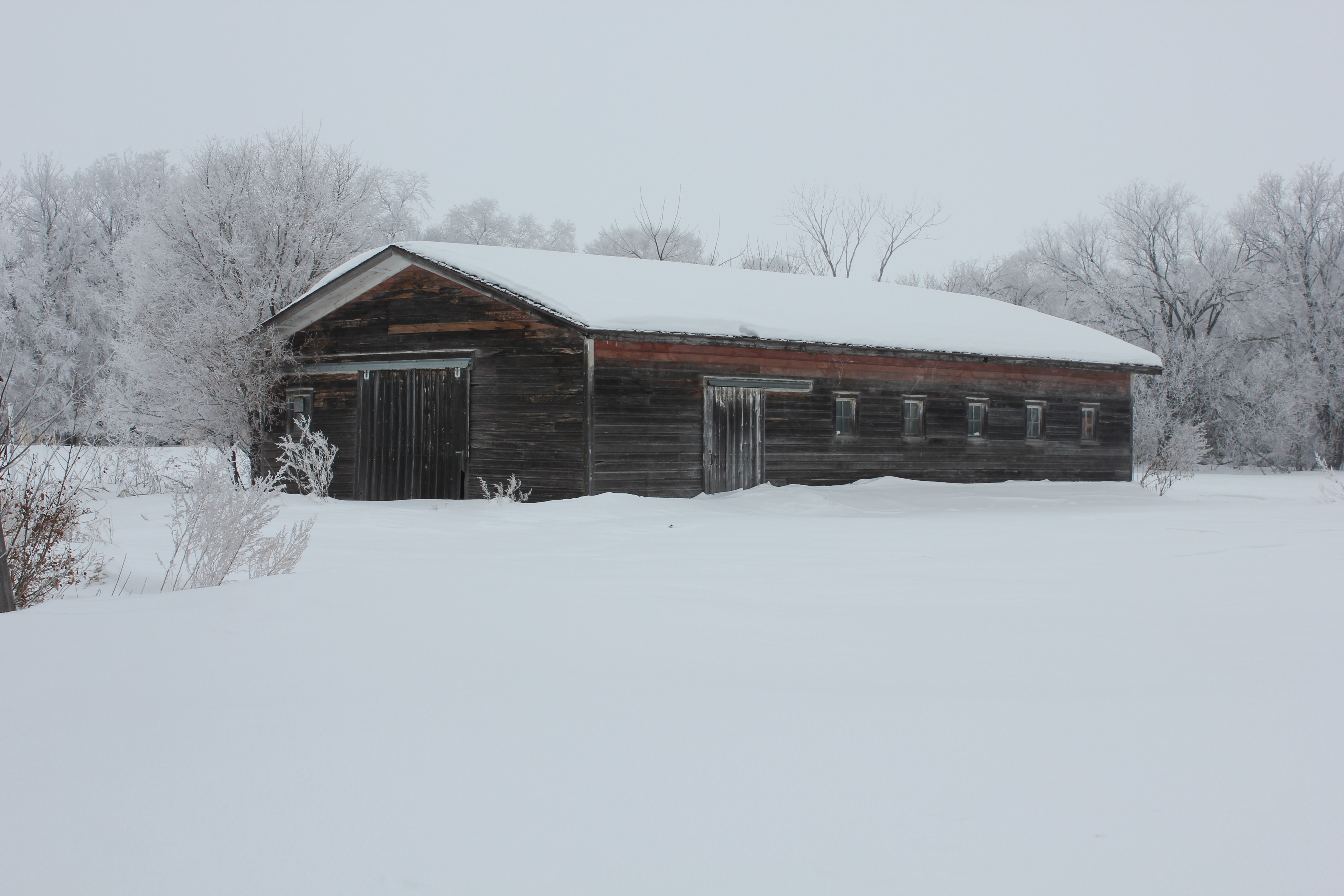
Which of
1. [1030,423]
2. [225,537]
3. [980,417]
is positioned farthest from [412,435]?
[1030,423]

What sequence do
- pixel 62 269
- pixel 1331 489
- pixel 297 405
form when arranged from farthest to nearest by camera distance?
pixel 62 269, pixel 1331 489, pixel 297 405

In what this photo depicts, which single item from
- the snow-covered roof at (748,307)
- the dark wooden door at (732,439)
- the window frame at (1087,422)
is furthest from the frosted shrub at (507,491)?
the window frame at (1087,422)

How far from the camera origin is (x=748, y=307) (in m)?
16.9

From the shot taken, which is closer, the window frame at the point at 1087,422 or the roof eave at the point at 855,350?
the roof eave at the point at 855,350

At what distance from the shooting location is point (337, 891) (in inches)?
94.4

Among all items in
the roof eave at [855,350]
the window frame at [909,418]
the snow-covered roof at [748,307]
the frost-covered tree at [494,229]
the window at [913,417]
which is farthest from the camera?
the frost-covered tree at [494,229]

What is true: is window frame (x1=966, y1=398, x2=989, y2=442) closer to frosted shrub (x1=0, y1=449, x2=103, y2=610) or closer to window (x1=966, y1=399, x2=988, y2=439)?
window (x1=966, y1=399, x2=988, y2=439)

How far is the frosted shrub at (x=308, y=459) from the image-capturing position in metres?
14.9

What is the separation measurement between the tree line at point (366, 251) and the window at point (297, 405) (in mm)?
649

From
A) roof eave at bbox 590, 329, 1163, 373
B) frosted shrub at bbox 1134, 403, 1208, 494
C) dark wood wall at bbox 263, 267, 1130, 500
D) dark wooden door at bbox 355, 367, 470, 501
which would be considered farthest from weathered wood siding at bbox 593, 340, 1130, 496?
dark wooden door at bbox 355, 367, 470, 501

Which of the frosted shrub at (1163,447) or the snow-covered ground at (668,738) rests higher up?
the frosted shrub at (1163,447)

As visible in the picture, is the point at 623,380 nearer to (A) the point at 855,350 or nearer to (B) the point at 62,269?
(A) the point at 855,350

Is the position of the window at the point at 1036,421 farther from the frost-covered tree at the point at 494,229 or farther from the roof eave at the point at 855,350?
the frost-covered tree at the point at 494,229

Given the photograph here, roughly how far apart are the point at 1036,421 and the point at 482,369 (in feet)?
41.2
